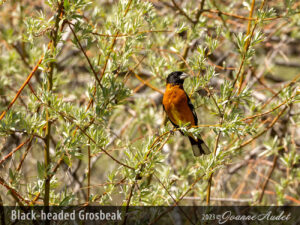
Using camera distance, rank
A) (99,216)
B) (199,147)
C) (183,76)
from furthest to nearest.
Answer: (199,147)
(183,76)
(99,216)

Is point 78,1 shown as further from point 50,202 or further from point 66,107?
point 50,202

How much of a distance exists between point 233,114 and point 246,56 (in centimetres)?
38

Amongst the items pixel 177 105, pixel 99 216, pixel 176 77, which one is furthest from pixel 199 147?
pixel 99 216

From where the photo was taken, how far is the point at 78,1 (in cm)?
227

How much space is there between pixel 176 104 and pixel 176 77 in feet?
0.88

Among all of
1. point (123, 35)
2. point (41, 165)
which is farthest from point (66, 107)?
point (123, 35)

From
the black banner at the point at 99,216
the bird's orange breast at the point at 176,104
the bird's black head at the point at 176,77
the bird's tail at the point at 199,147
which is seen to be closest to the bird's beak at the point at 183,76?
the bird's black head at the point at 176,77

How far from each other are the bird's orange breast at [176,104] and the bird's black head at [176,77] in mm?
76

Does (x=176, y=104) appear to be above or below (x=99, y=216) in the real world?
above

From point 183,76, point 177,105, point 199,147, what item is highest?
point 183,76

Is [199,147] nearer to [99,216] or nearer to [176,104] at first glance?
[176,104]

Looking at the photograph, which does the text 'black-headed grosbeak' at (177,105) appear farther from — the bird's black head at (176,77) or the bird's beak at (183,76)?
the bird's beak at (183,76)

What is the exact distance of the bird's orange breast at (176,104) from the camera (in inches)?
143

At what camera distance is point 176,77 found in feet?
11.5
